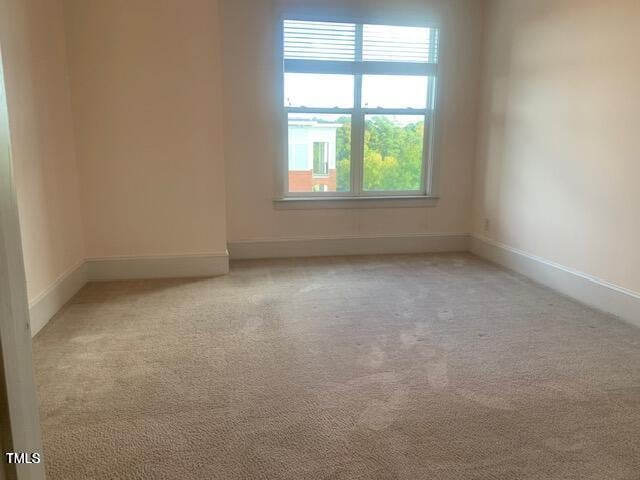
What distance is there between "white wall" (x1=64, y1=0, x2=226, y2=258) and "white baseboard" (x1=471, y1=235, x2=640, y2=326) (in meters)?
2.79

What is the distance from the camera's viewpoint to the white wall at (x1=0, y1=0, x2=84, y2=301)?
282 cm

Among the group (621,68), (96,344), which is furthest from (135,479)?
(621,68)

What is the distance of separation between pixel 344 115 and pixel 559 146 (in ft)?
6.95

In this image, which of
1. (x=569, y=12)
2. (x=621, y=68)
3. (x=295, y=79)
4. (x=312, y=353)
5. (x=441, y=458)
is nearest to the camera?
(x=441, y=458)

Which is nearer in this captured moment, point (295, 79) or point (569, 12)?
point (569, 12)

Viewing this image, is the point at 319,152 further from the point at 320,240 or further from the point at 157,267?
the point at 157,267

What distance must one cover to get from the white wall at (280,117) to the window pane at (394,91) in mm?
249

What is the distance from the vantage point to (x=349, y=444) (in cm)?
184

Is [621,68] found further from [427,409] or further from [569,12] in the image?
[427,409]

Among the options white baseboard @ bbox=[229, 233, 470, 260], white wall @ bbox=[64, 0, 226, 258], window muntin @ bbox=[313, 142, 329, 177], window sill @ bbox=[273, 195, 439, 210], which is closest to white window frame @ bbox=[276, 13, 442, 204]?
window sill @ bbox=[273, 195, 439, 210]

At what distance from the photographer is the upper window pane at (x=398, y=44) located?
15.8 feet

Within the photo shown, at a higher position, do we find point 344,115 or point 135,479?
point 344,115

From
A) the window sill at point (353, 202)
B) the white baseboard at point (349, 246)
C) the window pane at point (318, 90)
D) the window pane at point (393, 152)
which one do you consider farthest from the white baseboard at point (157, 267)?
the window pane at point (393, 152)

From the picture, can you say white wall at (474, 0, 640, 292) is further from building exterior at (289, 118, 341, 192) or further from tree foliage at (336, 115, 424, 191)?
building exterior at (289, 118, 341, 192)
